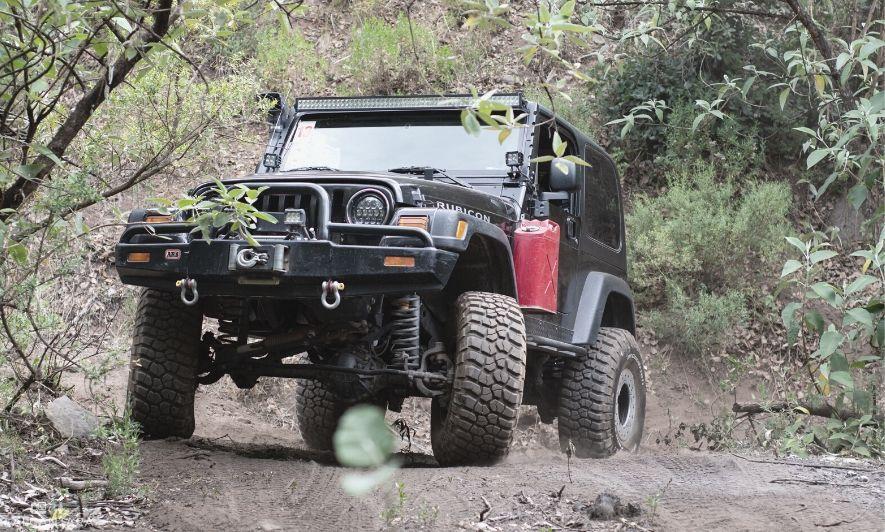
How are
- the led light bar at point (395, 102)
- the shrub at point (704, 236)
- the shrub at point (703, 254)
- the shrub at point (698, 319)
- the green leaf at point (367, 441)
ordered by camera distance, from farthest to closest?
the shrub at point (704, 236) < the shrub at point (703, 254) < the shrub at point (698, 319) < the led light bar at point (395, 102) < the green leaf at point (367, 441)

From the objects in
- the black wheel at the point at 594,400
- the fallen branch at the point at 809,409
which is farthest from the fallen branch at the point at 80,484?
the fallen branch at the point at 809,409

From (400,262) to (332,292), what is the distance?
1.11 ft

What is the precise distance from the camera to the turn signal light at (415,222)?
4645 millimetres

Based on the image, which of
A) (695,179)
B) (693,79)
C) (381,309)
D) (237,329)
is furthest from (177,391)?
(693,79)

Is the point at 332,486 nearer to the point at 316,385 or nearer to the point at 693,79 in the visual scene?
the point at 316,385

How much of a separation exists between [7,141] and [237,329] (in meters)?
1.51

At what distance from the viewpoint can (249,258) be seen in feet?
14.8

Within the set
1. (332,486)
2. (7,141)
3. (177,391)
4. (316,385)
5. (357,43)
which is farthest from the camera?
(357,43)

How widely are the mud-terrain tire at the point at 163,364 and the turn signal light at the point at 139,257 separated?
43 cm

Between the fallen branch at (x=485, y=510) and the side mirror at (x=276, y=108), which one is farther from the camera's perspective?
the side mirror at (x=276, y=108)

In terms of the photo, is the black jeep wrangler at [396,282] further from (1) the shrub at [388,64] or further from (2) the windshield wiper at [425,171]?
(1) the shrub at [388,64]

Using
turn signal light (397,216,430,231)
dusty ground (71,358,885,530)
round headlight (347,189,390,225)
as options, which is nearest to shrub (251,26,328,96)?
dusty ground (71,358,885,530)

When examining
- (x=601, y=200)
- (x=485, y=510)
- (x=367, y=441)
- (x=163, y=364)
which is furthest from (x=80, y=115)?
(x=601, y=200)

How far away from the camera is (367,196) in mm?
4863
